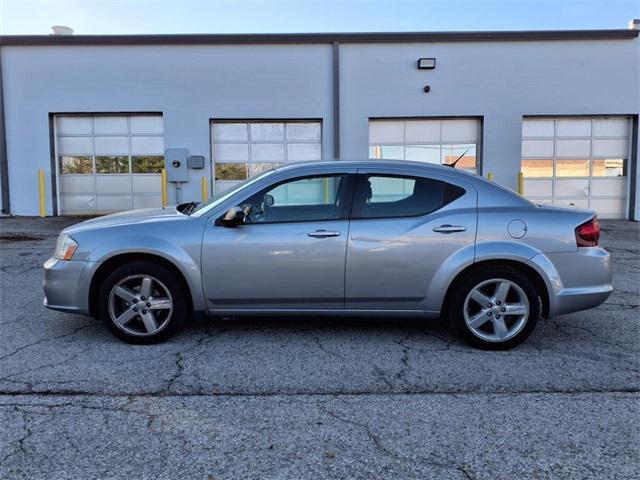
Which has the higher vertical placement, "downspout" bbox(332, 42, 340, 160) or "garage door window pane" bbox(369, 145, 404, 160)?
"downspout" bbox(332, 42, 340, 160)

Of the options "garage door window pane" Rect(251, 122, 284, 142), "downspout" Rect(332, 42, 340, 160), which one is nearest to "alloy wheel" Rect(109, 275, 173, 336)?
"downspout" Rect(332, 42, 340, 160)

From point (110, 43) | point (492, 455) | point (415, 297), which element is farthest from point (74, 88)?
point (492, 455)

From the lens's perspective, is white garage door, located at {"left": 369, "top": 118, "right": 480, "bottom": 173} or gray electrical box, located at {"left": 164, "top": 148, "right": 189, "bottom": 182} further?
white garage door, located at {"left": 369, "top": 118, "right": 480, "bottom": 173}

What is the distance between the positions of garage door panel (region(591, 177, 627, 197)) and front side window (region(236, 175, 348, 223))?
13153 mm

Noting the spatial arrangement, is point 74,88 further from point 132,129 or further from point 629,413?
point 629,413

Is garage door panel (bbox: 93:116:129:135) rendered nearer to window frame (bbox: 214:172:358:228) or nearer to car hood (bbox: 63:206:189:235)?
car hood (bbox: 63:206:189:235)

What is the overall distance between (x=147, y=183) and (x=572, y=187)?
39.7 ft

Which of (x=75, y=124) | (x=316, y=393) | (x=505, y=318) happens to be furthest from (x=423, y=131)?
(x=316, y=393)

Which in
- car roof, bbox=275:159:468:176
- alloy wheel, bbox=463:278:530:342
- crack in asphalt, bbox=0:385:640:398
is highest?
car roof, bbox=275:159:468:176

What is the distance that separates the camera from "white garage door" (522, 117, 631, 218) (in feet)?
49.5

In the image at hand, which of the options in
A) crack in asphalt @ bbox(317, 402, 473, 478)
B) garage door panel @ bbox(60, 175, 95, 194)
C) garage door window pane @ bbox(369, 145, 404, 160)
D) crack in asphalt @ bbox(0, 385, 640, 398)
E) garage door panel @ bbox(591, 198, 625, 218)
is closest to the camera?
crack in asphalt @ bbox(317, 402, 473, 478)

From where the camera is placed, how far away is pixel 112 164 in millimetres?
15133

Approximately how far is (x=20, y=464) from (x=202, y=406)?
1028 mm

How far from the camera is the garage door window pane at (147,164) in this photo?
15.1 metres
